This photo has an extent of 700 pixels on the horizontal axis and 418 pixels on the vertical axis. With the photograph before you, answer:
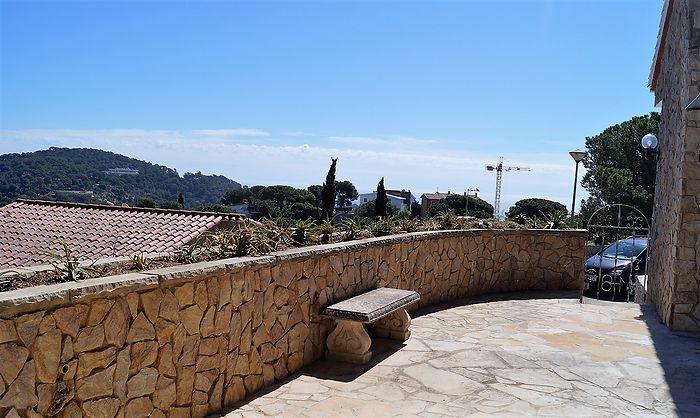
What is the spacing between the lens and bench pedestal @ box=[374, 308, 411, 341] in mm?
6633

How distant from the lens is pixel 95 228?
1462cm

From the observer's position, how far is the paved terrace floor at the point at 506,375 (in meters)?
4.66

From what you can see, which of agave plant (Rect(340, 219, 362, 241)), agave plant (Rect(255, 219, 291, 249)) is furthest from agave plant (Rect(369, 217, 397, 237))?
agave plant (Rect(255, 219, 291, 249))

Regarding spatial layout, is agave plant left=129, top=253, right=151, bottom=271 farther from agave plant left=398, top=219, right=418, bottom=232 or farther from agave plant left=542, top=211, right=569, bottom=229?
agave plant left=542, top=211, right=569, bottom=229

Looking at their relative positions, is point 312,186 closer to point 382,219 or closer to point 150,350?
point 382,219

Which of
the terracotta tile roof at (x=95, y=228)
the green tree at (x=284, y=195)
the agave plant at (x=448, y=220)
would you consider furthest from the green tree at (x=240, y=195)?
the agave plant at (x=448, y=220)

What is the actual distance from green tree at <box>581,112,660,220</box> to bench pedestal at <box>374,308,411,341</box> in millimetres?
24681

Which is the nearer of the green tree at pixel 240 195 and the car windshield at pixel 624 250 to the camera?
the car windshield at pixel 624 250

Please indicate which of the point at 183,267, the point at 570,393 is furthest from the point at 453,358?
the point at 183,267

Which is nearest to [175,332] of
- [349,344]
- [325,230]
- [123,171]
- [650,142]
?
[349,344]

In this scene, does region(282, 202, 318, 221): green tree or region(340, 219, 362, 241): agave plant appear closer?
region(340, 219, 362, 241): agave plant

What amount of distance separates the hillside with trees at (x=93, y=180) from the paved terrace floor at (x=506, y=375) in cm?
1653

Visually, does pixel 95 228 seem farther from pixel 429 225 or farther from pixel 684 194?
pixel 684 194

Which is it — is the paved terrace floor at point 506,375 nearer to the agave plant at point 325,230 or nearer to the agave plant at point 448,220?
the agave plant at point 325,230
